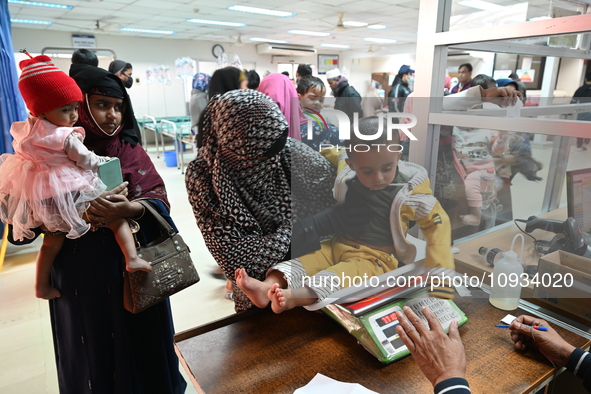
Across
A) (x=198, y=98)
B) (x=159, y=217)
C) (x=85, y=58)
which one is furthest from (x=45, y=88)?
(x=198, y=98)

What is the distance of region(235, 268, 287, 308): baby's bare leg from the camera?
0.98 meters

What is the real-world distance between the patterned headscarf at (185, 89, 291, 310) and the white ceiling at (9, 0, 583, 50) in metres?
6.55

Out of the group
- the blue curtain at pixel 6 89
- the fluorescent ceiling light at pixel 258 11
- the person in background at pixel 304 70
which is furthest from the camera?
the fluorescent ceiling light at pixel 258 11

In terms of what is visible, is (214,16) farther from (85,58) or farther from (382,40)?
(382,40)

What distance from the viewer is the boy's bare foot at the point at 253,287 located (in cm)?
98

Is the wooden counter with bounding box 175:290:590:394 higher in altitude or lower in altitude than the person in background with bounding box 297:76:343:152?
lower

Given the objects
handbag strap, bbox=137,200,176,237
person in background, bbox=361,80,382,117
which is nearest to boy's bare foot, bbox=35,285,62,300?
handbag strap, bbox=137,200,176,237

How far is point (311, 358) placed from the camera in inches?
37.3

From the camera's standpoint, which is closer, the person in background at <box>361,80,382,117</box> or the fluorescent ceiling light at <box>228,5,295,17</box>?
the person in background at <box>361,80,382,117</box>

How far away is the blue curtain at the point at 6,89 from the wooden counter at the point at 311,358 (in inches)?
110

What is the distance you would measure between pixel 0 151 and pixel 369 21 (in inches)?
343

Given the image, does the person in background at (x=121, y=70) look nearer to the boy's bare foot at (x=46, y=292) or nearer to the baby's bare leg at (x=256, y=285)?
the boy's bare foot at (x=46, y=292)

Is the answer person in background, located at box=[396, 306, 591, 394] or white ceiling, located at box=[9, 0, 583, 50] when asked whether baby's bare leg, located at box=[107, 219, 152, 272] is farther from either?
white ceiling, located at box=[9, 0, 583, 50]

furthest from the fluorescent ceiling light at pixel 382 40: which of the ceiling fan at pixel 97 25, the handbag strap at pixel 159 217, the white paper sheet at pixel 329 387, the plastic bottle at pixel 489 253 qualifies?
the white paper sheet at pixel 329 387
